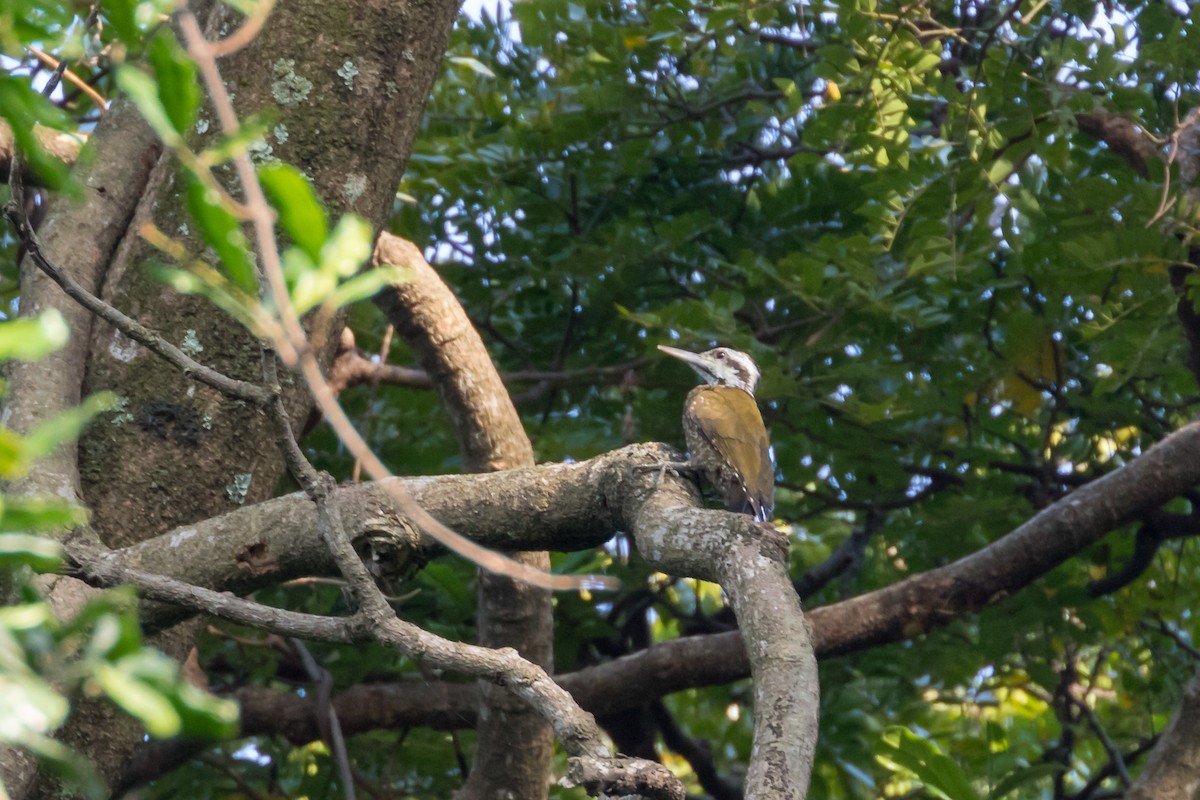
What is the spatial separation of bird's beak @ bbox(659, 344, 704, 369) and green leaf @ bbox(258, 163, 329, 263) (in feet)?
10.3

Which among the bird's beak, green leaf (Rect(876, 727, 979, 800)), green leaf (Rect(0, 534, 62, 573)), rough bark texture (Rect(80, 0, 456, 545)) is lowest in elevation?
green leaf (Rect(0, 534, 62, 573))

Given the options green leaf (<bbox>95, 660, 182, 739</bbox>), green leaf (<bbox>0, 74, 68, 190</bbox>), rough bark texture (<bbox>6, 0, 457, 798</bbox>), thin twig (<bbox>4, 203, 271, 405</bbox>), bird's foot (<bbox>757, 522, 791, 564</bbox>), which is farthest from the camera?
rough bark texture (<bbox>6, 0, 457, 798</bbox>)

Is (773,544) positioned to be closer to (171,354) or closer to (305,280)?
(171,354)

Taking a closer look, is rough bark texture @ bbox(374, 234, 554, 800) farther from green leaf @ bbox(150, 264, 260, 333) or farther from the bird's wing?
green leaf @ bbox(150, 264, 260, 333)

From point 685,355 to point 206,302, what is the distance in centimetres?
194

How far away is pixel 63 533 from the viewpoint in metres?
2.18

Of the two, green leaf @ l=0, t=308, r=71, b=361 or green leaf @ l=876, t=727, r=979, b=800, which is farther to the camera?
green leaf @ l=876, t=727, r=979, b=800

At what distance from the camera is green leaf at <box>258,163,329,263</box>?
828mm

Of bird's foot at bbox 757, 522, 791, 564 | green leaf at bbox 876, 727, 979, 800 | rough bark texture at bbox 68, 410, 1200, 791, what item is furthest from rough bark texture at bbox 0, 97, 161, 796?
green leaf at bbox 876, 727, 979, 800

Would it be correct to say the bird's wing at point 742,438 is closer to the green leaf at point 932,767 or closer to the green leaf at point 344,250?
the green leaf at point 932,767

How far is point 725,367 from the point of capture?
4.32m

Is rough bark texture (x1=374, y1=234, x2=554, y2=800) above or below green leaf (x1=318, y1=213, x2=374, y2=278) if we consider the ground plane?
above

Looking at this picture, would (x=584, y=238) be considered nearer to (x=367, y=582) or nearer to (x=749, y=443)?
(x=749, y=443)

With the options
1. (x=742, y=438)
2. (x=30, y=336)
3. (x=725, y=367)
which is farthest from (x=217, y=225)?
(x=725, y=367)
